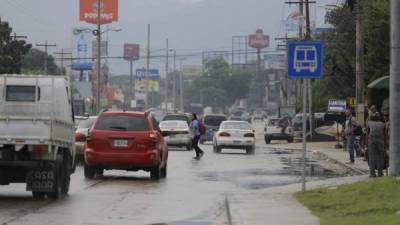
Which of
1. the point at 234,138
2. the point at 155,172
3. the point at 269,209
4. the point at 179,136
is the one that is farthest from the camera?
the point at 179,136

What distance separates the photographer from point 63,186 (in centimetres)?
2047

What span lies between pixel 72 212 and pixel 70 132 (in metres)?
4.30

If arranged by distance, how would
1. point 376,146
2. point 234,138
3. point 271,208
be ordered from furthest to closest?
point 234,138 → point 376,146 → point 271,208

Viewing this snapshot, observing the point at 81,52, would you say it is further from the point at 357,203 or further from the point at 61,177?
the point at 357,203

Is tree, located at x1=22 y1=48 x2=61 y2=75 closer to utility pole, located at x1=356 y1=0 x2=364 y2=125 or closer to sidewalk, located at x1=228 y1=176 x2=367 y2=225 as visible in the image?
utility pole, located at x1=356 y1=0 x2=364 y2=125

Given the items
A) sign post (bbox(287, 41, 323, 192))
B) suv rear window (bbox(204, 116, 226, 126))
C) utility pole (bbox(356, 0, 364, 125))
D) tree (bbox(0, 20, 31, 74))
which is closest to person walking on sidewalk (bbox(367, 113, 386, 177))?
sign post (bbox(287, 41, 323, 192))

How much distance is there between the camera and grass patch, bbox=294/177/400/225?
48.1ft

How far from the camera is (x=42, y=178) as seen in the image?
1900 cm

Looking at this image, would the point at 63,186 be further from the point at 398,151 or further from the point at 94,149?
the point at 398,151

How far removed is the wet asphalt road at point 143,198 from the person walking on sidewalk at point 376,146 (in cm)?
239

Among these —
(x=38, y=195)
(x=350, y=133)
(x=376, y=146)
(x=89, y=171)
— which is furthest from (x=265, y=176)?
(x=38, y=195)

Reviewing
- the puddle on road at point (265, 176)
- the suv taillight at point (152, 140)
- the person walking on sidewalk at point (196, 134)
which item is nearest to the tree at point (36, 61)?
the person walking on sidewalk at point (196, 134)

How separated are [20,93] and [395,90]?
27.7 ft

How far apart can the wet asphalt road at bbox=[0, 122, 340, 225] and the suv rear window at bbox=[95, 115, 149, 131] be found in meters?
1.34
